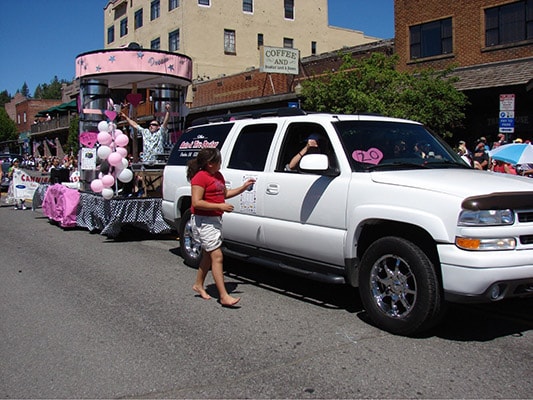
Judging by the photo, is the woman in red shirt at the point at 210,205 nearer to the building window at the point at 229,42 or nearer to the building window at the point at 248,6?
the building window at the point at 229,42

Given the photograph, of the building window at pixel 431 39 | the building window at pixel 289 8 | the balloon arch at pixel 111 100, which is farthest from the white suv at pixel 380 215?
the building window at pixel 289 8

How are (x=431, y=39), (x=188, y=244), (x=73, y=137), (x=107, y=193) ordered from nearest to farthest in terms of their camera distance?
(x=188, y=244) → (x=107, y=193) → (x=431, y=39) → (x=73, y=137)

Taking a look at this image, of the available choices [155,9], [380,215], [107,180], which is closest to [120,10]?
[155,9]

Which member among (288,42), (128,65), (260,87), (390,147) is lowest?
(390,147)

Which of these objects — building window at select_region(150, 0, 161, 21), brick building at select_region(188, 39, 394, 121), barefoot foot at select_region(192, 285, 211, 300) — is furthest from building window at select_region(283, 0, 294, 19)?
barefoot foot at select_region(192, 285, 211, 300)

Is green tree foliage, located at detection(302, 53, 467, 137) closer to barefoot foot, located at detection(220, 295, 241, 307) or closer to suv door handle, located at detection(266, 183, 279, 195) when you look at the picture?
suv door handle, located at detection(266, 183, 279, 195)

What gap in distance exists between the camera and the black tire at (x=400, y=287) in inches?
183

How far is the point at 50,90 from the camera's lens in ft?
513

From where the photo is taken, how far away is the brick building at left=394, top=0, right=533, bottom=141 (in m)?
19.5

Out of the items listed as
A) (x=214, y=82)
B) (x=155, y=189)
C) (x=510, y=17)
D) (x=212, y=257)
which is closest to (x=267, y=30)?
(x=214, y=82)

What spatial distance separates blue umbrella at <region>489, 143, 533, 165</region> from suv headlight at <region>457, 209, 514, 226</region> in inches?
294

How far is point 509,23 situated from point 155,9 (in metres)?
31.2

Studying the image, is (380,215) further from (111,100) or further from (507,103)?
(111,100)

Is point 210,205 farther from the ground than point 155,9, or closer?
closer
